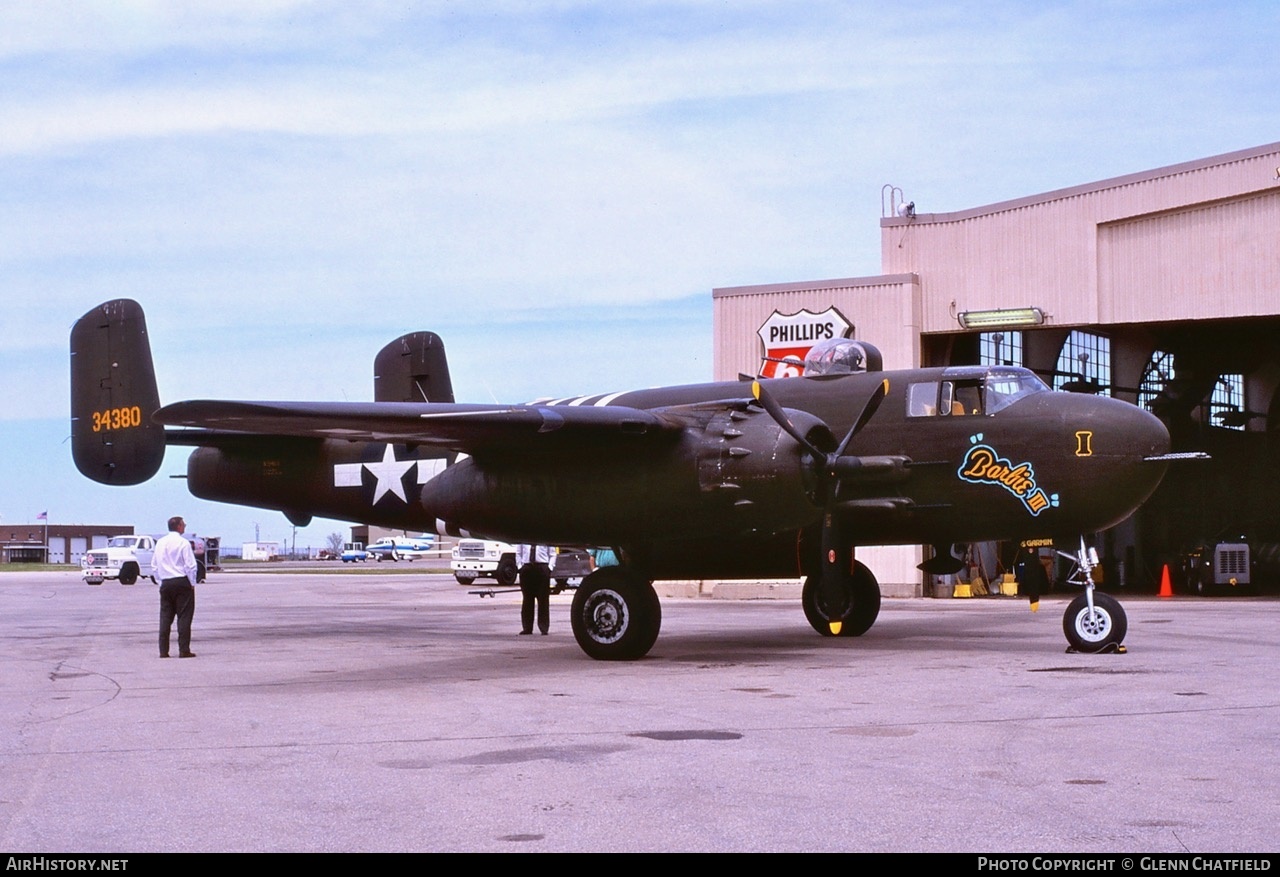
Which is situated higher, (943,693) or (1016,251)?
(1016,251)

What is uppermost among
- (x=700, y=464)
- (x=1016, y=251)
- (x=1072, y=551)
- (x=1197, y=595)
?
(x=1016, y=251)

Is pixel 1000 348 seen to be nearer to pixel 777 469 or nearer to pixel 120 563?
pixel 777 469

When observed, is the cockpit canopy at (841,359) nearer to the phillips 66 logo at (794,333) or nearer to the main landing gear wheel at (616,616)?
the main landing gear wheel at (616,616)

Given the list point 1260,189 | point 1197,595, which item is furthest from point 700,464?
point 1197,595

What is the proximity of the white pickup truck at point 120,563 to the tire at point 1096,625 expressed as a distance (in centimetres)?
4683

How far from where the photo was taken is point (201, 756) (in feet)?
30.6

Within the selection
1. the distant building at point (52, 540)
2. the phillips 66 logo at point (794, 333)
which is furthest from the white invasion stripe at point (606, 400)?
the distant building at point (52, 540)

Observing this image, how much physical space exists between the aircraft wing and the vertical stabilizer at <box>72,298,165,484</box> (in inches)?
307

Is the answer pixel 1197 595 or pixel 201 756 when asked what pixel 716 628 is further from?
pixel 1197 595

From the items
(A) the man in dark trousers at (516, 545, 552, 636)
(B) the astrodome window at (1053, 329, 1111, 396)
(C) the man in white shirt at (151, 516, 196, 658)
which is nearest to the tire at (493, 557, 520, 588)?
(B) the astrodome window at (1053, 329, 1111, 396)

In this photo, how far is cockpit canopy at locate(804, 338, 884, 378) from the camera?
62.4 feet

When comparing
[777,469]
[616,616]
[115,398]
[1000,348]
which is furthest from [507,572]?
[777,469]

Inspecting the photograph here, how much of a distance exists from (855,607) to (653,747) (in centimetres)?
1137
